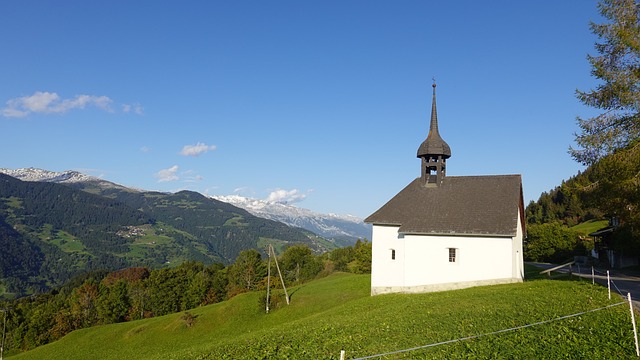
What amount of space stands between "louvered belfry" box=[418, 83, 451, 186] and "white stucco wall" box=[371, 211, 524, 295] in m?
6.17

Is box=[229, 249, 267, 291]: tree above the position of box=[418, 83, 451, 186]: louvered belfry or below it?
below

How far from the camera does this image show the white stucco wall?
29.8 metres

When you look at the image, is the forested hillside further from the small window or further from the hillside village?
the small window

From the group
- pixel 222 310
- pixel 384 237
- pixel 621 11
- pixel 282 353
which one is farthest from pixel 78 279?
pixel 621 11

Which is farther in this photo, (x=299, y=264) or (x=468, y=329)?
(x=299, y=264)

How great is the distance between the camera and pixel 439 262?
1237 inches

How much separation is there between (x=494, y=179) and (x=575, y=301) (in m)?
16.7

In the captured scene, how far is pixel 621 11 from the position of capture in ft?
54.2

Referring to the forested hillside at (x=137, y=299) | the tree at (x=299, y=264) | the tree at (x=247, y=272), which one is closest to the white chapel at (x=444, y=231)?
the forested hillside at (x=137, y=299)

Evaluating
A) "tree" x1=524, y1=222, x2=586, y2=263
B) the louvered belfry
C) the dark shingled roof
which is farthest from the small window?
"tree" x1=524, y1=222, x2=586, y2=263

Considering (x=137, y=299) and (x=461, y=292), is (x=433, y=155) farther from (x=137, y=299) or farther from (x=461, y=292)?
(x=137, y=299)

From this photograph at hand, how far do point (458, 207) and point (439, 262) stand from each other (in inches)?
195

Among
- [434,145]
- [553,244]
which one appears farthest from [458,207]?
[553,244]

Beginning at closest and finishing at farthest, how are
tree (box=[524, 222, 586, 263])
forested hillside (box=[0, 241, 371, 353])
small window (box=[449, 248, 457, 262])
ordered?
small window (box=[449, 248, 457, 262])
tree (box=[524, 222, 586, 263])
forested hillside (box=[0, 241, 371, 353])
